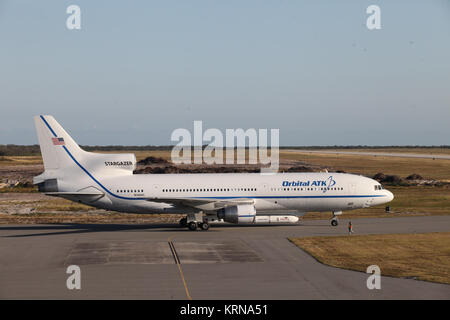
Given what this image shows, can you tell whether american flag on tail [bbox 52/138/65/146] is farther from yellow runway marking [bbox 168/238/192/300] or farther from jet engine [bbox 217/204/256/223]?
jet engine [bbox 217/204/256/223]

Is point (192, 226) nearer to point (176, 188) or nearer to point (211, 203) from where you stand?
point (211, 203)

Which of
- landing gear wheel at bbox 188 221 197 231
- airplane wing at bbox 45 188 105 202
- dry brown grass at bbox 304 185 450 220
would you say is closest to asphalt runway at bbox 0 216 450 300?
landing gear wheel at bbox 188 221 197 231

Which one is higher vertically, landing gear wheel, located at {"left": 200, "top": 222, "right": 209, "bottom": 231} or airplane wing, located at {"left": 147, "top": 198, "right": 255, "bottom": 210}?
airplane wing, located at {"left": 147, "top": 198, "right": 255, "bottom": 210}

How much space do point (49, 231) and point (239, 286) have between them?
82.9 feet

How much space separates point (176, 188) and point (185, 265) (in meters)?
16.3

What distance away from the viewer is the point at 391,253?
120ft

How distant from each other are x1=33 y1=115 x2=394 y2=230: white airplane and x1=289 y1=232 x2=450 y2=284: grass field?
704 cm

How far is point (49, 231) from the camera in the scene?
48.4 meters

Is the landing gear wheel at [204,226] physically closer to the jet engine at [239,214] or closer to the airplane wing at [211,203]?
the airplane wing at [211,203]

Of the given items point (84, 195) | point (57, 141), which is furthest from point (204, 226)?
point (57, 141)

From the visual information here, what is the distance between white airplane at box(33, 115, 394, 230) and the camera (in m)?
48.5

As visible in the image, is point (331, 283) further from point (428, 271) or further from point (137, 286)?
point (137, 286)
